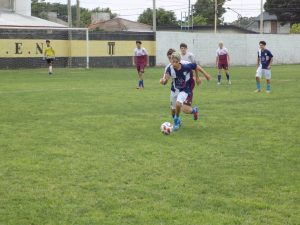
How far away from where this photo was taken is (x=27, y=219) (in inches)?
228

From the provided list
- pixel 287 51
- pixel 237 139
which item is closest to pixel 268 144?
pixel 237 139

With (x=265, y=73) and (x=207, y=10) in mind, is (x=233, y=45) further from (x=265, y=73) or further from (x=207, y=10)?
(x=207, y=10)

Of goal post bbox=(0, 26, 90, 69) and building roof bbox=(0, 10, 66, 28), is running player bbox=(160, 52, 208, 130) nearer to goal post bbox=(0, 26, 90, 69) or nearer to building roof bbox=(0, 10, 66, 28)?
goal post bbox=(0, 26, 90, 69)

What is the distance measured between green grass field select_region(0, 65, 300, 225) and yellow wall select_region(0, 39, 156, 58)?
21109mm

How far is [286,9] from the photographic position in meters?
76.2

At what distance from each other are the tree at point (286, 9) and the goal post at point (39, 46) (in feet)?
144

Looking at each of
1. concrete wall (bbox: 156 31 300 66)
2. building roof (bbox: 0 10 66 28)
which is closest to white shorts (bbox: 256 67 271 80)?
building roof (bbox: 0 10 66 28)

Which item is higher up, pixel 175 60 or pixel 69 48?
pixel 69 48

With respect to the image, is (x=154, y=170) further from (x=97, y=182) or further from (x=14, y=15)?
(x=14, y=15)

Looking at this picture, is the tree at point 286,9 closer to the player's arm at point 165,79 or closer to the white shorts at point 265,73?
the white shorts at point 265,73

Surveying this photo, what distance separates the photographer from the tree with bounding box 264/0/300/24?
75938 mm

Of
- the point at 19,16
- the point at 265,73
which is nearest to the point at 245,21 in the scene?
the point at 19,16

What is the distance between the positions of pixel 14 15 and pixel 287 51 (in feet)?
79.6

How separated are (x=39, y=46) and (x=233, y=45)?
1766 centimetres
